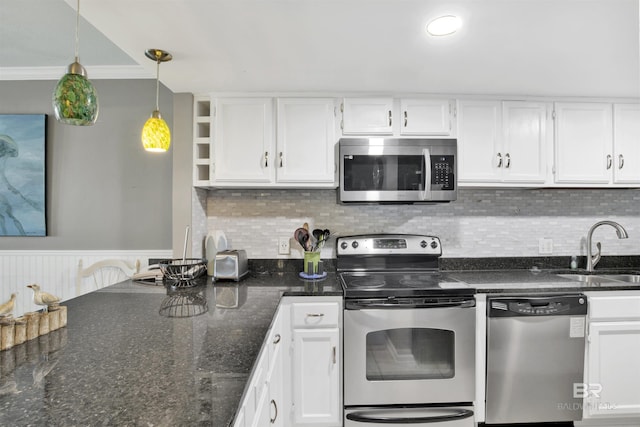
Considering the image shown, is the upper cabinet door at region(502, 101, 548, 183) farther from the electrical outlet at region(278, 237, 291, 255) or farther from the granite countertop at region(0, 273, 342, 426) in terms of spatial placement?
the granite countertop at region(0, 273, 342, 426)

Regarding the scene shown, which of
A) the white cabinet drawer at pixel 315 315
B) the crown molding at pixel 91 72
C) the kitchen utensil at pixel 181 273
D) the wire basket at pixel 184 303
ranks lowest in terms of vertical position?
the white cabinet drawer at pixel 315 315

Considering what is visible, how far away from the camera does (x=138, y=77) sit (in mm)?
2533

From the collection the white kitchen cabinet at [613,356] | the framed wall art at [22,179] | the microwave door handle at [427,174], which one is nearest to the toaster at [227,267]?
the microwave door handle at [427,174]

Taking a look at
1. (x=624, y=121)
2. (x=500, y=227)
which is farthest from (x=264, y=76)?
(x=624, y=121)

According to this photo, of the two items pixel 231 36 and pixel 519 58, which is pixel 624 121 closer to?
pixel 519 58

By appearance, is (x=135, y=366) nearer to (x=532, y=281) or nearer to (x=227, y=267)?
(x=227, y=267)

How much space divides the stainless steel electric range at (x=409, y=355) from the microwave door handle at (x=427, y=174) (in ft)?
1.93

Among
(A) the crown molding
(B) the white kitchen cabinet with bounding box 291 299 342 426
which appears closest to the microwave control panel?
(B) the white kitchen cabinet with bounding box 291 299 342 426

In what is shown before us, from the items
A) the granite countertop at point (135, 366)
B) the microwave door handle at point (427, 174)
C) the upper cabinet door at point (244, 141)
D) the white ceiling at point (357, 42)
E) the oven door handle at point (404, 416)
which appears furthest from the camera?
the upper cabinet door at point (244, 141)

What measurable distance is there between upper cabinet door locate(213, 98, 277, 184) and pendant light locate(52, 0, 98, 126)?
41.8 inches

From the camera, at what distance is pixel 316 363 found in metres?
1.73

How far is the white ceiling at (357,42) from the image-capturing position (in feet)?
4.11

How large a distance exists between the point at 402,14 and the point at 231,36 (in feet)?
2.57

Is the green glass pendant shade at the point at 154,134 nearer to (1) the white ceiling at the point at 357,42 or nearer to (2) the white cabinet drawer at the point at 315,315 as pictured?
(1) the white ceiling at the point at 357,42
